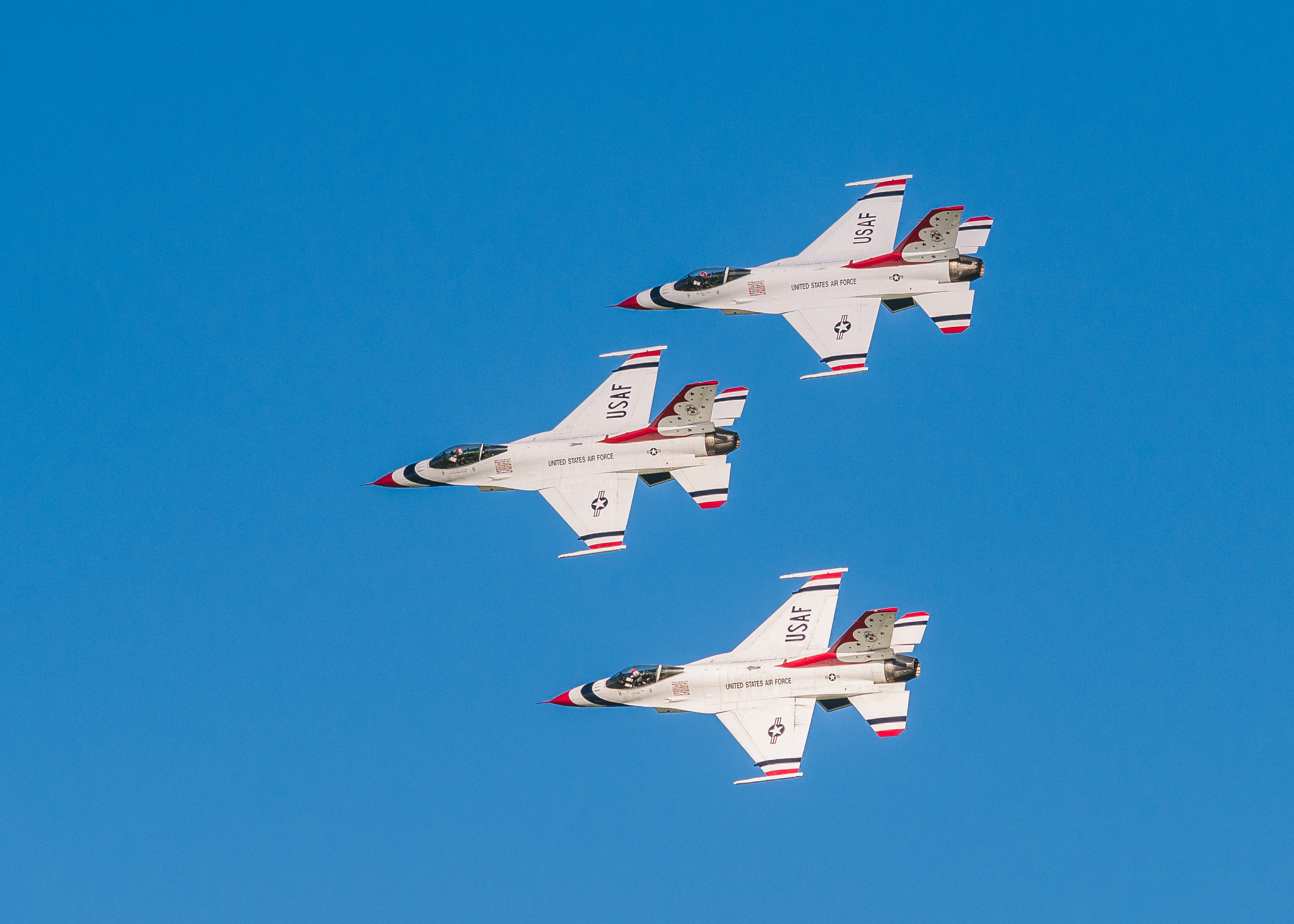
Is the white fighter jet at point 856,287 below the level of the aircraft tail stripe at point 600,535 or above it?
above

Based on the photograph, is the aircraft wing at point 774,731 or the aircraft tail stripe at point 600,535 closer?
the aircraft wing at point 774,731

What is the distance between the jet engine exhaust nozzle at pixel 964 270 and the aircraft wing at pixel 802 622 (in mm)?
9091

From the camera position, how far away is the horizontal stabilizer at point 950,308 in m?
63.6

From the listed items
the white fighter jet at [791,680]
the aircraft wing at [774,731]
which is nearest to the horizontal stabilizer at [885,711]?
the white fighter jet at [791,680]

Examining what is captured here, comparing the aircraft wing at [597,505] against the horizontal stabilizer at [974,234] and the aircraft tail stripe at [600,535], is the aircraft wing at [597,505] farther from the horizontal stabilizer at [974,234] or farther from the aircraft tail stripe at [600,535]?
the horizontal stabilizer at [974,234]

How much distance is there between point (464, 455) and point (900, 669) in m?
14.0

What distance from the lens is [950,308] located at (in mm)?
63750

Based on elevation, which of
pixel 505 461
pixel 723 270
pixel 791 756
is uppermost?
pixel 723 270

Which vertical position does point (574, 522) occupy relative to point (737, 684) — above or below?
above

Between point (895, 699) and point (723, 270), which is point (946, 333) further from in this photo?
point (895, 699)

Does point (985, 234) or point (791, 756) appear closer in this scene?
point (791, 756)

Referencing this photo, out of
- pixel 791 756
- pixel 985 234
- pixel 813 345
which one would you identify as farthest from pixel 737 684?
pixel 985 234

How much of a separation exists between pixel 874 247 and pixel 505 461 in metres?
12.6

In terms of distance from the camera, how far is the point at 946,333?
209ft
